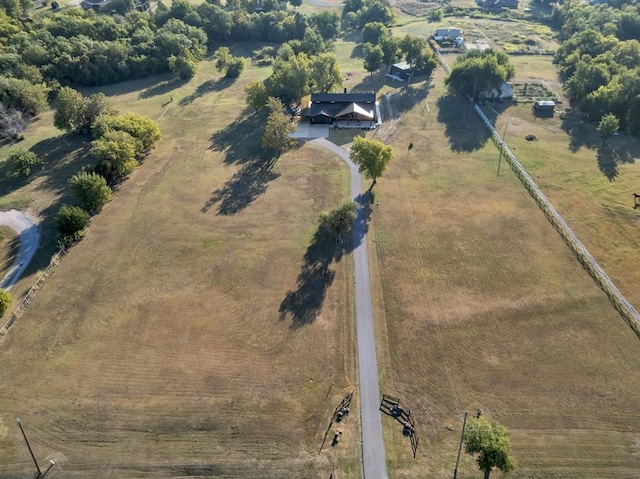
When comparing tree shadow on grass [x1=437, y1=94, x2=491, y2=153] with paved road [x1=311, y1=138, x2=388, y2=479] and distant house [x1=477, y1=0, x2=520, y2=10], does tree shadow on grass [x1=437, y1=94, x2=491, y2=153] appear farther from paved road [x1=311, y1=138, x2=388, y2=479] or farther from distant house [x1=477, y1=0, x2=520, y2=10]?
distant house [x1=477, y1=0, x2=520, y2=10]

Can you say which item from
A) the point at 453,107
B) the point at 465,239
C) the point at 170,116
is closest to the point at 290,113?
the point at 170,116

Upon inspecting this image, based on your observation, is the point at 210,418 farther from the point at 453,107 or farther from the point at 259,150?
the point at 453,107

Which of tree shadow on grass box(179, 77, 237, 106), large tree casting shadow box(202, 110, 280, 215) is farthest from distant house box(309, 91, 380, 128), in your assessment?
tree shadow on grass box(179, 77, 237, 106)

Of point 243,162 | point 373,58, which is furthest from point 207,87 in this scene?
point 373,58

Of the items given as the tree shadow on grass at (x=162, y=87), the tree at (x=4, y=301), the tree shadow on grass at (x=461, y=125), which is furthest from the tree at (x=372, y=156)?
the tree shadow on grass at (x=162, y=87)

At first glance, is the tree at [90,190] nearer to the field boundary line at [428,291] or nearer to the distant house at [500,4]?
the field boundary line at [428,291]
